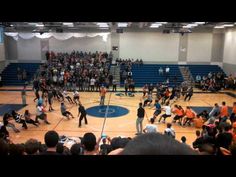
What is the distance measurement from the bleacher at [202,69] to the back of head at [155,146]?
30205mm

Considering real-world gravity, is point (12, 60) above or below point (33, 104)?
above

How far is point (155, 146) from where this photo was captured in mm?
799

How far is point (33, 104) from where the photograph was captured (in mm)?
19094

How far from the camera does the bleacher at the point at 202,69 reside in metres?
30.2

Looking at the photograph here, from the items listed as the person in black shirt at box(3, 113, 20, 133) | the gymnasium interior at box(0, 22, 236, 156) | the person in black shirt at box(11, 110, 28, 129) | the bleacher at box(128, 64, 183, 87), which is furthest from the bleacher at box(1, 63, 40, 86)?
the person in black shirt at box(3, 113, 20, 133)

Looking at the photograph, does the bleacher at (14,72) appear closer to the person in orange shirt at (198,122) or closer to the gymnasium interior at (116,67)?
the gymnasium interior at (116,67)

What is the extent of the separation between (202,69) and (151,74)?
6605mm

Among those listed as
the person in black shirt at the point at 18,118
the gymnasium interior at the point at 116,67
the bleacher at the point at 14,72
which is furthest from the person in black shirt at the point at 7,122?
the bleacher at the point at 14,72

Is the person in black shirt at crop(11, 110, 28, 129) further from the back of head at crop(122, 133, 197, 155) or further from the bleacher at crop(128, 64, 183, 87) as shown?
the bleacher at crop(128, 64, 183, 87)

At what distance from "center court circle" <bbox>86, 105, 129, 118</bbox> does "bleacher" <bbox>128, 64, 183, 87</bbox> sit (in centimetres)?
1019

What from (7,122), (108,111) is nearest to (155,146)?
(7,122)
